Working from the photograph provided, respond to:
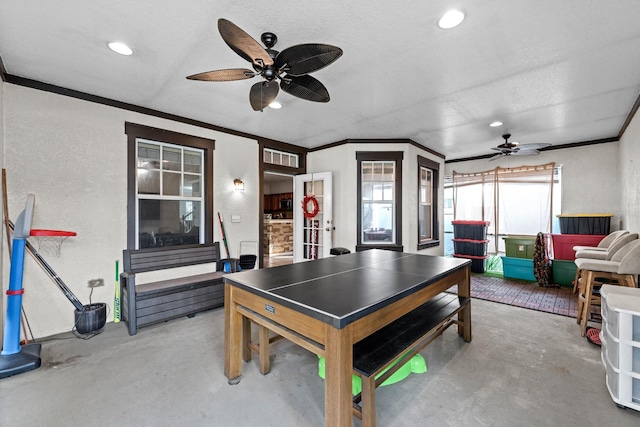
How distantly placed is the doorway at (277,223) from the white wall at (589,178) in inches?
219

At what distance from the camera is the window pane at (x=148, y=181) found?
12.3ft

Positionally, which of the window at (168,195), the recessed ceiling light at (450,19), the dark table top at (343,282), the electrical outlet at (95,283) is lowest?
the electrical outlet at (95,283)

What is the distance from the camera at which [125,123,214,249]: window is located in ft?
11.9

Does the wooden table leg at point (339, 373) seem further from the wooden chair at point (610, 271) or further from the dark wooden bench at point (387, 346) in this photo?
the wooden chair at point (610, 271)

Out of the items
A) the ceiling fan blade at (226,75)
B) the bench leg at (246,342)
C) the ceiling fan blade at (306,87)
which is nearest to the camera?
the ceiling fan blade at (226,75)

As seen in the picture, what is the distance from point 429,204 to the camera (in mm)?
6230

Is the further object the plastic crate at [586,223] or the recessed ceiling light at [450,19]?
the plastic crate at [586,223]

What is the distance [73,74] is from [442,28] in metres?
3.44

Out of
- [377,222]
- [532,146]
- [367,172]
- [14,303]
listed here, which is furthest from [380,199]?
[14,303]

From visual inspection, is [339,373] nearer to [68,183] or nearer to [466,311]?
[466,311]

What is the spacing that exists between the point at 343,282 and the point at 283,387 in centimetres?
92

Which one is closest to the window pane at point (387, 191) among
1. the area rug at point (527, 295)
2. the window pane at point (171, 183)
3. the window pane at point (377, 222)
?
the window pane at point (377, 222)

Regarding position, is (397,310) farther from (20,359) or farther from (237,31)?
(20,359)

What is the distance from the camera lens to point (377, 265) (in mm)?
2635
